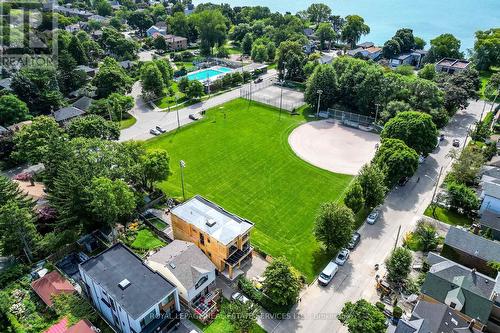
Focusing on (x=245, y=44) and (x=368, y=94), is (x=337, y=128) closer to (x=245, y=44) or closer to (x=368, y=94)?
(x=368, y=94)

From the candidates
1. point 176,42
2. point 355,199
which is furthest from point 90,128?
point 176,42

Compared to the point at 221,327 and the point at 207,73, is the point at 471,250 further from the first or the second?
the point at 207,73

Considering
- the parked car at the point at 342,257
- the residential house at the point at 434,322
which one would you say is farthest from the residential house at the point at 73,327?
the residential house at the point at 434,322

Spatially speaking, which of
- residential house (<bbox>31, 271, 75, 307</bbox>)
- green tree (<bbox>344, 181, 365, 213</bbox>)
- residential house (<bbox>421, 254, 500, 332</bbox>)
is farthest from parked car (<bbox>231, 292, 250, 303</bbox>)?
green tree (<bbox>344, 181, 365, 213</bbox>)

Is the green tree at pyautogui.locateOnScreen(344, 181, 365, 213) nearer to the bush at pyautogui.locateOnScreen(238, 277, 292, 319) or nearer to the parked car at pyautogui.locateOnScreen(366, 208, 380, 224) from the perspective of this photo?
the parked car at pyautogui.locateOnScreen(366, 208, 380, 224)

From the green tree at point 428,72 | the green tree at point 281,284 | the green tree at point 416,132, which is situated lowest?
the green tree at point 281,284

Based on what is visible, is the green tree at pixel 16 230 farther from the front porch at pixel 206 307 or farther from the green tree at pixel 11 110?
the green tree at pixel 11 110

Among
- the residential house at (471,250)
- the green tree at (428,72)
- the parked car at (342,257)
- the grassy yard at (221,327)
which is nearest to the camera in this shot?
the grassy yard at (221,327)

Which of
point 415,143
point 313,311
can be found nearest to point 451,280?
point 313,311
